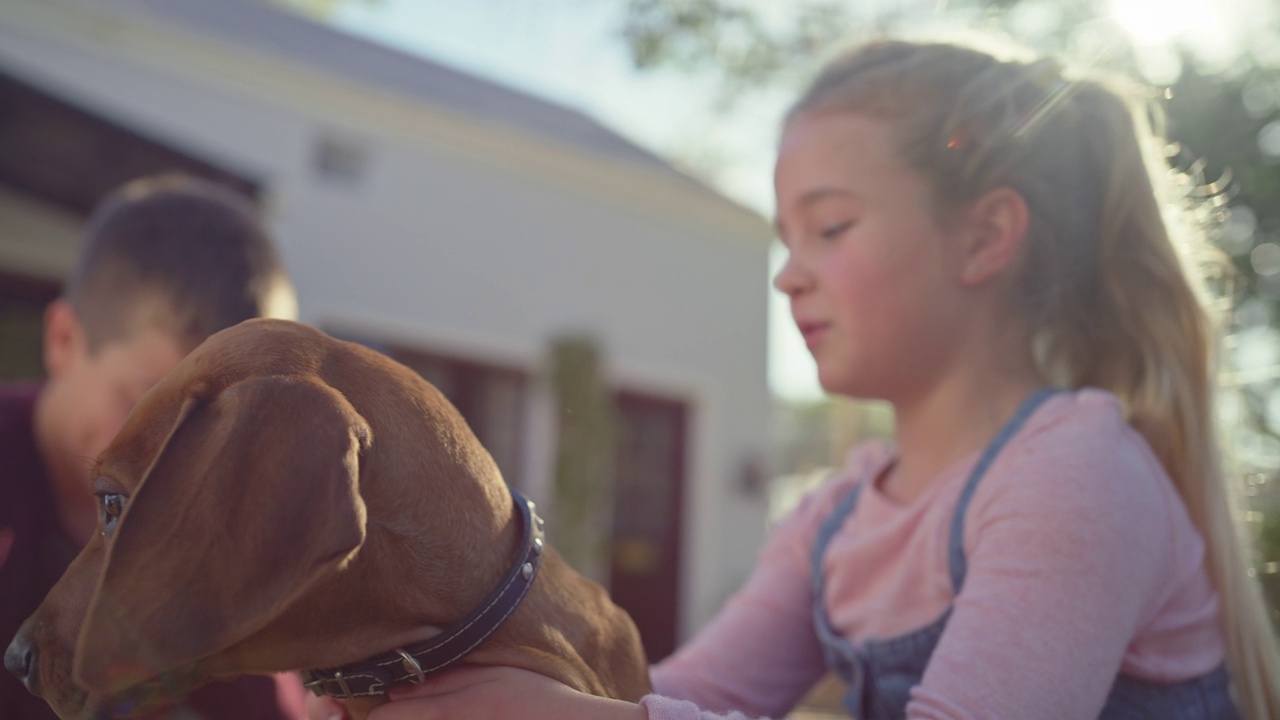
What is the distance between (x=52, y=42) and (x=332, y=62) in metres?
2.81

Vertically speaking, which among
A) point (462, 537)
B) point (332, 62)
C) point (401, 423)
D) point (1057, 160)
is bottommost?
point (462, 537)

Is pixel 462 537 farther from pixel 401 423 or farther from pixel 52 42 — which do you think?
pixel 52 42

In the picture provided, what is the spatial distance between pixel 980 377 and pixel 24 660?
1.62 meters

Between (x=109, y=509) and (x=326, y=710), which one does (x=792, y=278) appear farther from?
(x=109, y=509)

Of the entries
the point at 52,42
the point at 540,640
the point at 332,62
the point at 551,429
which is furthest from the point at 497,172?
the point at 540,640

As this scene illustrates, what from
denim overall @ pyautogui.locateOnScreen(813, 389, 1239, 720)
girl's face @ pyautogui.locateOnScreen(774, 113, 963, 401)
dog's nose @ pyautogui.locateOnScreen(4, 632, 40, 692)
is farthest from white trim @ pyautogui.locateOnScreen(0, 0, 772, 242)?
denim overall @ pyautogui.locateOnScreen(813, 389, 1239, 720)

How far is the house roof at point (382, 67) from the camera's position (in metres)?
9.42

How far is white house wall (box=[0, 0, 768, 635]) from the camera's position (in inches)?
333

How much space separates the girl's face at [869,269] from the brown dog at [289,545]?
2.36ft

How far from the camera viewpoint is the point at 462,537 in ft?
4.62

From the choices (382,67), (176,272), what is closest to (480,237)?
(382,67)

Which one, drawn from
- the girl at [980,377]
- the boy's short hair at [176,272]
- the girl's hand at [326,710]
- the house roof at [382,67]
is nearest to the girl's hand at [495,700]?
the girl's hand at [326,710]

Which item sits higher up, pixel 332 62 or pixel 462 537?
pixel 332 62

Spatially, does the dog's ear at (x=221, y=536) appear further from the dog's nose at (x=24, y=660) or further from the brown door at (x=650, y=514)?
the brown door at (x=650, y=514)
